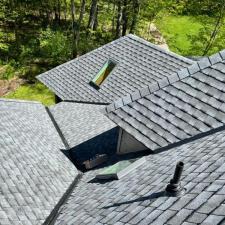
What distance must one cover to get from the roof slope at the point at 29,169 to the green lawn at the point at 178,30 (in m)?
27.5

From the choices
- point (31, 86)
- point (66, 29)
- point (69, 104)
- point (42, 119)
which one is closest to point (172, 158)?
point (42, 119)

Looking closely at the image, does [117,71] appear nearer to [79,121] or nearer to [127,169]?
[79,121]

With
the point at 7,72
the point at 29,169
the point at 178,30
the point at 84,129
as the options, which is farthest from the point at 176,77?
the point at 178,30

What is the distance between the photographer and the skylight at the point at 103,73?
20828 millimetres

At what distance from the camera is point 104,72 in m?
21.3

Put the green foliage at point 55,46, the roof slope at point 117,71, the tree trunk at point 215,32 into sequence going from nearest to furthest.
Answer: the roof slope at point 117,71
the tree trunk at point 215,32
the green foliage at point 55,46

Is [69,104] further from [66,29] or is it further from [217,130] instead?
[66,29]

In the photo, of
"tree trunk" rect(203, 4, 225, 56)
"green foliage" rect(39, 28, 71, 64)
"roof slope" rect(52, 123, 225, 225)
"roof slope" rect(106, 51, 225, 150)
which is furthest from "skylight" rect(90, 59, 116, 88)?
"tree trunk" rect(203, 4, 225, 56)

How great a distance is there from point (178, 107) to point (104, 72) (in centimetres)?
1041

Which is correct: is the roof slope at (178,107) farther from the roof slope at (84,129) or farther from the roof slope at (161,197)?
the roof slope at (84,129)

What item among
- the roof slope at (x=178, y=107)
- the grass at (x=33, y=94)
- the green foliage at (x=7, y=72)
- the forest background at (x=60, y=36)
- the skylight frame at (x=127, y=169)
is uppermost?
the roof slope at (x=178, y=107)

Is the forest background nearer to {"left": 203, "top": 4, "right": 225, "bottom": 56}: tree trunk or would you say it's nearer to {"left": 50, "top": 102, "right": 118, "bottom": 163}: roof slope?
{"left": 203, "top": 4, "right": 225, "bottom": 56}: tree trunk

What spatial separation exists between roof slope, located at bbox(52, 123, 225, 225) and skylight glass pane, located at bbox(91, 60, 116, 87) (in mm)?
9504

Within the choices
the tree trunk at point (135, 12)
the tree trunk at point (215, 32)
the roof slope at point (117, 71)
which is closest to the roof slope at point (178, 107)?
the roof slope at point (117, 71)
